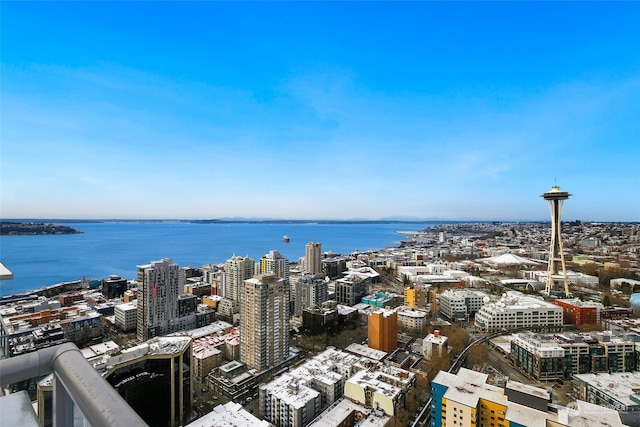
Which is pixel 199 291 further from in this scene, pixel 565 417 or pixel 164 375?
pixel 565 417

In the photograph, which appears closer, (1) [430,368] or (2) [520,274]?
(1) [430,368]

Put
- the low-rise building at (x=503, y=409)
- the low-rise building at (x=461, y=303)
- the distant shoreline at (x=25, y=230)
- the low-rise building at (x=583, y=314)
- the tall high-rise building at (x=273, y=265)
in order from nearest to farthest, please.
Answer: the low-rise building at (x=503, y=409), the low-rise building at (x=583, y=314), the low-rise building at (x=461, y=303), the tall high-rise building at (x=273, y=265), the distant shoreline at (x=25, y=230)

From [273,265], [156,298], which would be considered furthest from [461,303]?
[156,298]

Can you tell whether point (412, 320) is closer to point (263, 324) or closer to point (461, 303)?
point (461, 303)

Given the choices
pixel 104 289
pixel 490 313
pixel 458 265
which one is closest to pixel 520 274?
pixel 458 265

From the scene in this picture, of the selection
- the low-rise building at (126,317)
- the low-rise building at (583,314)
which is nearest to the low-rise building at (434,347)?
Result: the low-rise building at (583,314)

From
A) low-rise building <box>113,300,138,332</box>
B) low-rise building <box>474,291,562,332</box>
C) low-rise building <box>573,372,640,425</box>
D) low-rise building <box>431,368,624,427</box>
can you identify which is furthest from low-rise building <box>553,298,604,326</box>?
low-rise building <box>113,300,138,332</box>

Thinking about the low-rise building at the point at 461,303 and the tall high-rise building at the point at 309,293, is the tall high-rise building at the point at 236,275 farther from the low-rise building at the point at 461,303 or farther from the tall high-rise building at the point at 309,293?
the low-rise building at the point at 461,303
